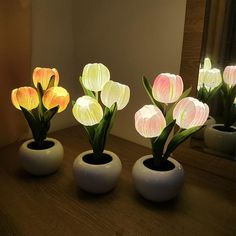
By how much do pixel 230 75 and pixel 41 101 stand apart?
0.58m

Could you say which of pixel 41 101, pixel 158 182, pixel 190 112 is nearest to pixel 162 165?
pixel 158 182

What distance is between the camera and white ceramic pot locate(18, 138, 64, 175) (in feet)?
2.68

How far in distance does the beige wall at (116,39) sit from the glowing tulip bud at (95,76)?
32 cm

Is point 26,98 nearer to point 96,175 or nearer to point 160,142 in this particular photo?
point 96,175

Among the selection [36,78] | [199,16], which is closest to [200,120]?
[199,16]

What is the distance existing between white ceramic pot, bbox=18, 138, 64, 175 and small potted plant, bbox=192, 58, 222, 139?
0.51m

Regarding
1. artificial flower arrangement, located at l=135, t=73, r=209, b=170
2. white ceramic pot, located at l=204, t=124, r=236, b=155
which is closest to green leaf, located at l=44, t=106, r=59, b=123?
artificial flower arrangement, located at l=135, t=73, r=209, b=170

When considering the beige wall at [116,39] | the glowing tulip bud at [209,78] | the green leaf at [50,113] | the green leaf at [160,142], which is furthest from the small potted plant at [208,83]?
the green leaf at [50,113]

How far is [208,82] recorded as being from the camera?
85 cm

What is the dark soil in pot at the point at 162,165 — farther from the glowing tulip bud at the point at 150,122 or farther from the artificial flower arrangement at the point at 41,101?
the artificial flower arrangement at the point at 41,101

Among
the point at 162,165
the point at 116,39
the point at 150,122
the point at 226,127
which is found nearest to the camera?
the point at 150,122

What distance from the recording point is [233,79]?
79 centimetres

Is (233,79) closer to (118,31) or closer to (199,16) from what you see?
(199,16)

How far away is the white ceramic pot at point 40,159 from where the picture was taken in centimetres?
82
